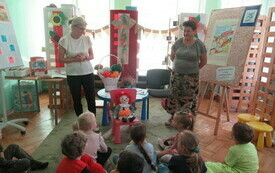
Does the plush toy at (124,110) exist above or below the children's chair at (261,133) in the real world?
above

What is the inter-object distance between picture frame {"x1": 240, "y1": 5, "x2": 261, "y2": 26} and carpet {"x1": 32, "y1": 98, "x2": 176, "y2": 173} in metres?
1.53

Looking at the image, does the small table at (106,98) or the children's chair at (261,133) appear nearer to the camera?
the children's chair at (261,133)

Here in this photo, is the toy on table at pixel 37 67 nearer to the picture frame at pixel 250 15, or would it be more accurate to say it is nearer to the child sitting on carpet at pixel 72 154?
the child sitting on carpet at pixel 72 154

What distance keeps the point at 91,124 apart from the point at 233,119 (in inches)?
97.2

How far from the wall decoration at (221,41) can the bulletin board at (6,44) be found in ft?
7.86

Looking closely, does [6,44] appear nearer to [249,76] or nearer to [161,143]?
[161,143]

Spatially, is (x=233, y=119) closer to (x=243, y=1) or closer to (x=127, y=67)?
(x=127, y=67)

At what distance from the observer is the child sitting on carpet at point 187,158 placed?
1.26m

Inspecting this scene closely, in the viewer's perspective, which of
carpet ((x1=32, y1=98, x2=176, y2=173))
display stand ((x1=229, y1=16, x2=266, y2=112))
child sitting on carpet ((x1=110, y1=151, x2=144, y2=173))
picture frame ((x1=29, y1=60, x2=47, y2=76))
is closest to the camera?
child sitting on carpet ((x1=110, y1=151, x2=144, y2=173))

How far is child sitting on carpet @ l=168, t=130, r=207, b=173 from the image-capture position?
49.7 inches

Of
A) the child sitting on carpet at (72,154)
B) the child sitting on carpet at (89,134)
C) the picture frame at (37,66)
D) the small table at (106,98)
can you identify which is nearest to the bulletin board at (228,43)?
the small table at (106,98)

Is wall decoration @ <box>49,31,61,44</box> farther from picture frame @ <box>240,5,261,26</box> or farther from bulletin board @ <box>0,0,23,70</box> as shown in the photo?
picture frame @ <box>240,5,261,26</box>

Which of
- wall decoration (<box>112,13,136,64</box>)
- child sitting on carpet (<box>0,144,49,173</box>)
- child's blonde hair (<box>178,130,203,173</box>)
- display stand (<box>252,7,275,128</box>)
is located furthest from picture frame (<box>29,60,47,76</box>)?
display stand (<box>252,7,275,128</box>)

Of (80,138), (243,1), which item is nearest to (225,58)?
(80,138)
